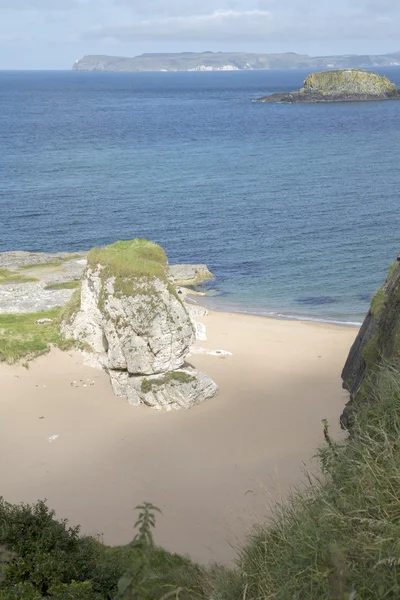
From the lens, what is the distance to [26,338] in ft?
84.3

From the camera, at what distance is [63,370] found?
23938mm

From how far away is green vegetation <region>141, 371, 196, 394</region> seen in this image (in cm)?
2159

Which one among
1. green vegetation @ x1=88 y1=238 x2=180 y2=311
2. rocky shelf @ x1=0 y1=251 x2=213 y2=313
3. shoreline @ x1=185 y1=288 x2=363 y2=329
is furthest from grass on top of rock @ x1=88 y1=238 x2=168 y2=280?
shoreline @ x1=185 y1=288 x2=363 y2=329

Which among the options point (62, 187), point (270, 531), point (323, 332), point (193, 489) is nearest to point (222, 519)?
point (193, 489)

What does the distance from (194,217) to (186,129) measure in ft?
187

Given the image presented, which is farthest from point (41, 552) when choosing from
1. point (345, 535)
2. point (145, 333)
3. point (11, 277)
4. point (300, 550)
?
point (11, 277)

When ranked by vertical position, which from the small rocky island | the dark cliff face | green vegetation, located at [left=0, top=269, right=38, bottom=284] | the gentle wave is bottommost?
the gentle wave

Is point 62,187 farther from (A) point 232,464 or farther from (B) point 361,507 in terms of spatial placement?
(B) point 361,507

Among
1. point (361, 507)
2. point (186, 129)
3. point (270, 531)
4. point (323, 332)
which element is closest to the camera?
point (361, 507)

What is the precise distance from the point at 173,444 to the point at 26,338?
856cm

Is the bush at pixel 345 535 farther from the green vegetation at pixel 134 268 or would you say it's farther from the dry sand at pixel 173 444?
the green vegetation at pixel 134 268

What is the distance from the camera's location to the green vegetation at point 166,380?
70.8ft

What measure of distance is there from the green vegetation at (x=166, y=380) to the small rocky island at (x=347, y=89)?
140 metres

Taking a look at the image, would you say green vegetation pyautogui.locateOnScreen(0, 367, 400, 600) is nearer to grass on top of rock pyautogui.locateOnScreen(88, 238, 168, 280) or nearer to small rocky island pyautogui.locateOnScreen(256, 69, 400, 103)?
grass on top of rock pyautogui.locateOnScreen(88, 238, 168, 280)
